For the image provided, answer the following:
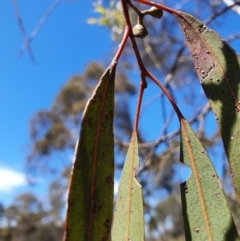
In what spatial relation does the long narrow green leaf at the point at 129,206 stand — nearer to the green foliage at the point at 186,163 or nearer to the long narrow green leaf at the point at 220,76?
the green foliage at the point at 186,163

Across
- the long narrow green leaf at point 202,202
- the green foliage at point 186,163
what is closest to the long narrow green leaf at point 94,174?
the green foliage at point 186,163

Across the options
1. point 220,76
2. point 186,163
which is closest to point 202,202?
point 186,163

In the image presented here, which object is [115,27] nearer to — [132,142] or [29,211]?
[132,142]

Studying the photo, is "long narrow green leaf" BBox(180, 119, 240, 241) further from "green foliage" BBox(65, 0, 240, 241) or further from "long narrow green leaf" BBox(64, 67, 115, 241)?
"long narrow green leaf" BBox(64, 67, 115, 241)

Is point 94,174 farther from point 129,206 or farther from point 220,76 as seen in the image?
point 220,76

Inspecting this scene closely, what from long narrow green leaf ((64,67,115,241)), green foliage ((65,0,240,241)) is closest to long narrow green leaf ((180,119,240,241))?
green foliage ((65,0,240,241))

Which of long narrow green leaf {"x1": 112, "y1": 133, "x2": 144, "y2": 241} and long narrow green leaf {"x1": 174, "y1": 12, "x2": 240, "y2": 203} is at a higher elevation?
long narrow green leaf {"x1": 174, "y1": 12, "x2": 240, "y2": 203}
